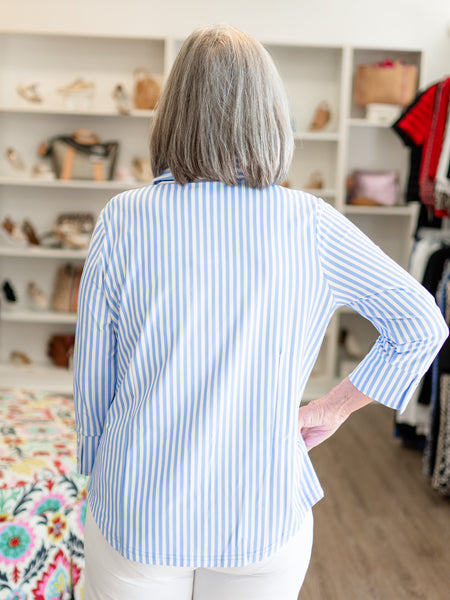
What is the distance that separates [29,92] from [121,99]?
0.57 meters

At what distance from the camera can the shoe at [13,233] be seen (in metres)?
4.25

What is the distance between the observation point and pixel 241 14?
422cm

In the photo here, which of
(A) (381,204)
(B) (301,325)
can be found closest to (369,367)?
(B) (301,325)

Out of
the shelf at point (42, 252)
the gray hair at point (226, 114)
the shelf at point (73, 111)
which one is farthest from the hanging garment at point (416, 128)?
the gray hair at point (226, 114)

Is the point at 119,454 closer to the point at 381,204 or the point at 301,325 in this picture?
the point at 301,325

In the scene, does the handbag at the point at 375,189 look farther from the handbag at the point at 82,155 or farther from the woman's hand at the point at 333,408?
the woman's hand at the point at 333,408

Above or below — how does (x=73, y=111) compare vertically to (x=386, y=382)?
above

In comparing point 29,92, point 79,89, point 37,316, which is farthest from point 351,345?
point 29,92

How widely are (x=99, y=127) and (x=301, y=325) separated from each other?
3804 mm

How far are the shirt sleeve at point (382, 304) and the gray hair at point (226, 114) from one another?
0.37 ft

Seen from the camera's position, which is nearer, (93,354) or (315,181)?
(93,354)

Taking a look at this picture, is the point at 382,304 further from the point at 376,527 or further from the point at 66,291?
the point at 66,291

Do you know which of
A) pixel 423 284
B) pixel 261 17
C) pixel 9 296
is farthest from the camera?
pixel 9 296

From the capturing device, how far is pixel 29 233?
14.2ft
